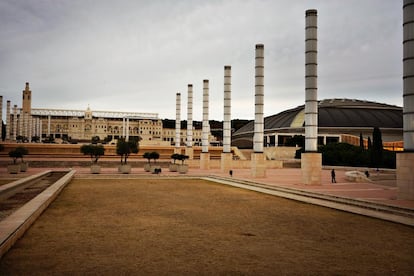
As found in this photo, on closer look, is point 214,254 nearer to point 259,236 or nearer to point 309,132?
point 259,236

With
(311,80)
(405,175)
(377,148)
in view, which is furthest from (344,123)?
(405,175)

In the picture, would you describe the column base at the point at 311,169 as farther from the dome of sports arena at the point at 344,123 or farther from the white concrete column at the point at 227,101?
the dome of sports arena at the point at 344,123

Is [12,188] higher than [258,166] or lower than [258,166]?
lower

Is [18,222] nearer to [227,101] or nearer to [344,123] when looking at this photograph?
[227,101]

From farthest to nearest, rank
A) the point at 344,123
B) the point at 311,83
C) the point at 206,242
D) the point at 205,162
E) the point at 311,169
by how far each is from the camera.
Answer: the point at 344,123 < the point at 205,162 < the point at 311,83 < the point at 311,169 < the point at 206,242

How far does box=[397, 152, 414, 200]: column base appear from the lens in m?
16.2

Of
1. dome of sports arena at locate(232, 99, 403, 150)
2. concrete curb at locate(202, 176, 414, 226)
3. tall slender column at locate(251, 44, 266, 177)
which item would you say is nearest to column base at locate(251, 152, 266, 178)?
tall slender column at locate(251, 44, 266, 177)

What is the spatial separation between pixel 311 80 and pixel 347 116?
5685 centimetres

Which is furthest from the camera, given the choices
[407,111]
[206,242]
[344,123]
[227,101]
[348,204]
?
[344,123]

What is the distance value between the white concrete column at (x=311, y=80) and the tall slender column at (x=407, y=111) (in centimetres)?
786

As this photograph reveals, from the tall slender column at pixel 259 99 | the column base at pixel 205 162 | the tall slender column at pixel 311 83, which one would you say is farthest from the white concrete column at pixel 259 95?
the column base at pixel 205 162

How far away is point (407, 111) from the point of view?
17.3 meters

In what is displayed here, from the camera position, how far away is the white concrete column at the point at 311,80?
25.1m

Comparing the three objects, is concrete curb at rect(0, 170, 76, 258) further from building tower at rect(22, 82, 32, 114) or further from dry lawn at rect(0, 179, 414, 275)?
building tower at rect(22, 82, 32, 114)
